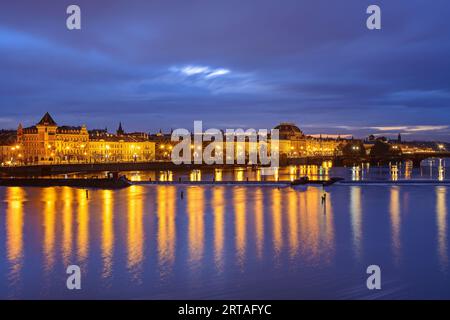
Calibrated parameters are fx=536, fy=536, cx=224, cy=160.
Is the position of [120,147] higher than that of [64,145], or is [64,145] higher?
[64,145]

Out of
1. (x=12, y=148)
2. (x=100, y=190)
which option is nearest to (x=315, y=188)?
(x=100, y=190)

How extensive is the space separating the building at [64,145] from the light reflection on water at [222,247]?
75.8 m

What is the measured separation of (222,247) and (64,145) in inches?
4292

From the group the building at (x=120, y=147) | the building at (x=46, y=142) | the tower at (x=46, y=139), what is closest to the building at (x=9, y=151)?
the building at (x=46, y=142)

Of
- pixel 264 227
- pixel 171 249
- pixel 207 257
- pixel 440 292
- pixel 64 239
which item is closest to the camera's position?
pixel 440 292

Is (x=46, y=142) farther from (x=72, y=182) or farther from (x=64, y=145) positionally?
(x=72, y=182)

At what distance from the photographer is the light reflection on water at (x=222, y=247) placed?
55.6 ft

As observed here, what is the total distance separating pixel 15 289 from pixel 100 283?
2573mm

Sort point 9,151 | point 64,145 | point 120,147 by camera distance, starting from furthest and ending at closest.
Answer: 1. point 120,147
2. point 64,145
3. point 9,151

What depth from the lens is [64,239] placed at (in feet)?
82.6

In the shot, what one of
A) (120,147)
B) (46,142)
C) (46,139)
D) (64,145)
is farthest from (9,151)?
(120,147)

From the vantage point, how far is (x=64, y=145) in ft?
411
